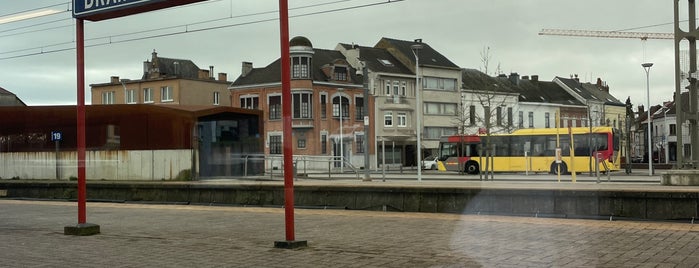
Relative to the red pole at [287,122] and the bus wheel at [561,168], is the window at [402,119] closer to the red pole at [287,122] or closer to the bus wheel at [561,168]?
the bus wheel at [561,168]

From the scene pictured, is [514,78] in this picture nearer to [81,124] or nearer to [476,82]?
[476,82]

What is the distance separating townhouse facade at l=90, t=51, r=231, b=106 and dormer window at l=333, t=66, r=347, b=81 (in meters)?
18.1

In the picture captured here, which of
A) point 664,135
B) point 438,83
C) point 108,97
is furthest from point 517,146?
point 108,97

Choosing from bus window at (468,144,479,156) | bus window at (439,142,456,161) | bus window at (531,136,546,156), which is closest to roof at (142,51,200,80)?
bus window at (439,142,456,161)

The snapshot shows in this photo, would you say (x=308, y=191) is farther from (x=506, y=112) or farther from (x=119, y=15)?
(x=506, y=112)

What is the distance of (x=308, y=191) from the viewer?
19391mm

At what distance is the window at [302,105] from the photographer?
6869cm

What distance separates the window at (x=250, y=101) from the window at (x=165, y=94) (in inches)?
604

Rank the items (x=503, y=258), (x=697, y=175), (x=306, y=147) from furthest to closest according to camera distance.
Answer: (x=306, y=147)
(x=697, y=175)
(x=503, y=258)

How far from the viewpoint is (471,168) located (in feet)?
166

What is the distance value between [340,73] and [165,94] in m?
25.2

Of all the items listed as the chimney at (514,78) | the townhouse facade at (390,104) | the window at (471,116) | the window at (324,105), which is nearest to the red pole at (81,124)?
the window at (471,116)

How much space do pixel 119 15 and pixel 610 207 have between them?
10462 mm

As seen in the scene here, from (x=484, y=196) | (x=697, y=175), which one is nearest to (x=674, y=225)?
(x=484, y=196)
